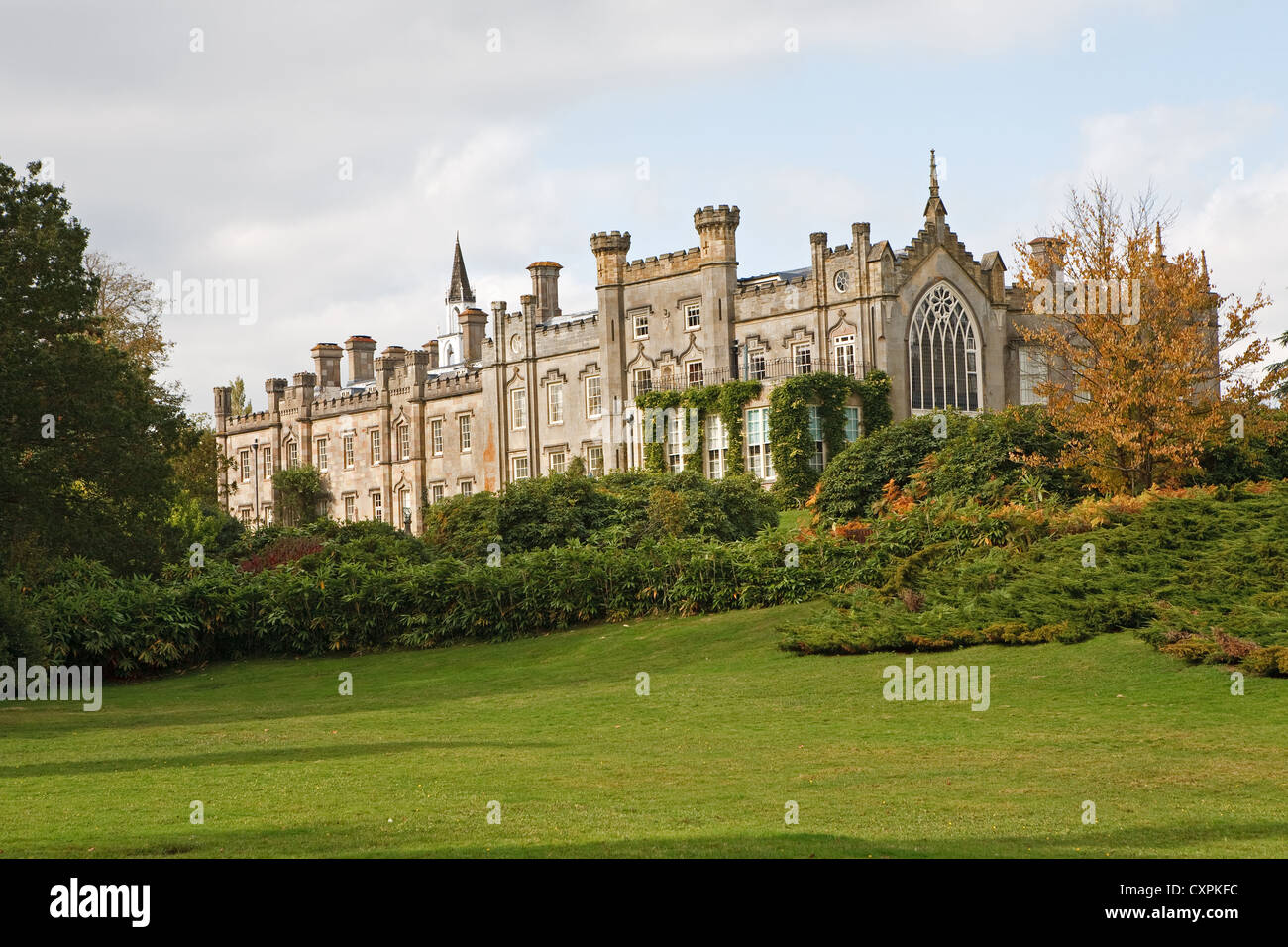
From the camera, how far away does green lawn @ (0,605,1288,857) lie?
10.2 metres

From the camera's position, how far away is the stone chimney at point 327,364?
82938 mm

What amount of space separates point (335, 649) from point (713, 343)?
31.5 meters

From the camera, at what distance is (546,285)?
69.1 meters

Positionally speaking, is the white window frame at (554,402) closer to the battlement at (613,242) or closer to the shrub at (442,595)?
the battlement at (613,242)

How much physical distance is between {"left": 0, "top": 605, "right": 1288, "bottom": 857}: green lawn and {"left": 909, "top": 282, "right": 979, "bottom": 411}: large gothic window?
107 feet

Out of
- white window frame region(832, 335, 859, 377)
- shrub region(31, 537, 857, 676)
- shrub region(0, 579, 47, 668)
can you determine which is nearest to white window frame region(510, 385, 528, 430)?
white window frame region(832, 335, 859, 377)

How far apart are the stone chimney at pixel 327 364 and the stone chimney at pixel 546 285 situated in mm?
19220

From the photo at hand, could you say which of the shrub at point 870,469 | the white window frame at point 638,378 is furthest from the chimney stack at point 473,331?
the shrub at point 870,469

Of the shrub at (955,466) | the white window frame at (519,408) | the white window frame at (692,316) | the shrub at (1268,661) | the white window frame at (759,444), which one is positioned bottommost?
the shrub at (1268,661)

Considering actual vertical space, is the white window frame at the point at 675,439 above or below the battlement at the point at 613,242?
below

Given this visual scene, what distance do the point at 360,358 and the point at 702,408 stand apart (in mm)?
34911

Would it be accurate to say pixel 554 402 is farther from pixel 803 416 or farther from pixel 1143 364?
pixel 1143 364

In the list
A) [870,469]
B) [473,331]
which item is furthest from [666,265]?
[870,469]

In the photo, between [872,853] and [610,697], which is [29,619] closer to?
[610,697]
